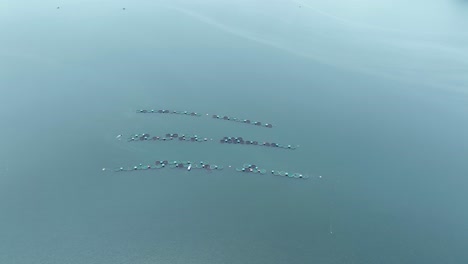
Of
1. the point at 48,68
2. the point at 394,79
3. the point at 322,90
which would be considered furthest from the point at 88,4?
the point at 394,79

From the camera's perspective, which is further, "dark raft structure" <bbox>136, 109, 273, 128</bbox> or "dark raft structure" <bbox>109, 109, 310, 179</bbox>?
"dark raft structure" <bbox>136, 109, 273, 128</bbox>

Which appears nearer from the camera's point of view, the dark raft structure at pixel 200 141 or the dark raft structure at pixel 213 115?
the dark raft structure at pixel 200 141

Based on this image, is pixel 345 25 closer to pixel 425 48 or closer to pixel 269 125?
pixel 425 48

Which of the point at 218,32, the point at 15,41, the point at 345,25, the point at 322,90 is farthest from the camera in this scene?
the point at 345,25

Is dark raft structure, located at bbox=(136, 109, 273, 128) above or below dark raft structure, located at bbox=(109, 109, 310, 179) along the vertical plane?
above

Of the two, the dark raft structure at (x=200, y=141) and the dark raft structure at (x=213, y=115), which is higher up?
the dark raft structure at (x=213, y=115)

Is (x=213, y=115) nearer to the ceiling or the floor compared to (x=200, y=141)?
nearer to the ceiling

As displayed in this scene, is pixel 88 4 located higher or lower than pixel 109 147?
higher

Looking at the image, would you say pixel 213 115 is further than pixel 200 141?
Yes

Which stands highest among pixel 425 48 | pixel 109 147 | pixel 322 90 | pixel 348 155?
pixel 425 48

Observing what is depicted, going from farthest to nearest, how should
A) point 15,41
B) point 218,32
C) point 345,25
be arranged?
point 345,25
point 218,32
point 15,41

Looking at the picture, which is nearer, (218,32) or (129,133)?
(129,133)
